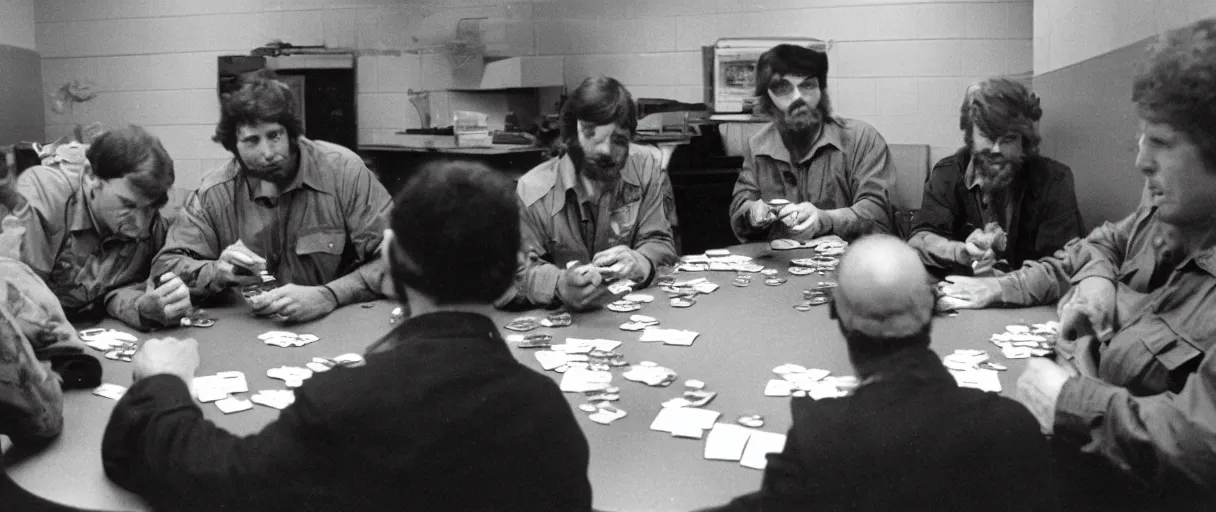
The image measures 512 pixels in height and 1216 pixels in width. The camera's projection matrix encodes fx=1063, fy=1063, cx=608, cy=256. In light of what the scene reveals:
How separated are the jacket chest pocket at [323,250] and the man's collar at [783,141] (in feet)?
4.58

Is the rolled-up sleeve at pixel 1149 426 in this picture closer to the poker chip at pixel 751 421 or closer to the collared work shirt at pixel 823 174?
the poker chip at pixel 751 421

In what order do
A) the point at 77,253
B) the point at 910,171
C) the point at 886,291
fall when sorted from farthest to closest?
the point at 910,171
the point at 77,253
the point at 886,291

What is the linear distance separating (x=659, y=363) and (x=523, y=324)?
458 millimetres

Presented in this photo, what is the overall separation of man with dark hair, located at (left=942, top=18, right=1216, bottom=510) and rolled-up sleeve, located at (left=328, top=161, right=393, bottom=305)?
1495 millimetres

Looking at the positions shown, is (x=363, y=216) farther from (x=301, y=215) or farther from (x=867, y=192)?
(x=867, y=192)

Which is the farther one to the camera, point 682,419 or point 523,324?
point 523,324

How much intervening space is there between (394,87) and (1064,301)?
1.97m

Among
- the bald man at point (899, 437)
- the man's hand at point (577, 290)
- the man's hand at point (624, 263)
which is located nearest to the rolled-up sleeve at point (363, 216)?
the man's hand at point (577, 290)

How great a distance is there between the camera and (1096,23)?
9.00ft

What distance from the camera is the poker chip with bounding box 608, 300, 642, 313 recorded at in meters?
2.38

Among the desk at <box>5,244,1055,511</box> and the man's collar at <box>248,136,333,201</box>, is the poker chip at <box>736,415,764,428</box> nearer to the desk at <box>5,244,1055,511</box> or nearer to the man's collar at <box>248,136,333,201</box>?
the desk at <box>5,244,1055,511</box>

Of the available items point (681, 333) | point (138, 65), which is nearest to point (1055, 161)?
point (681, 333)

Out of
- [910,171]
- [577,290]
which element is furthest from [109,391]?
[910,171]

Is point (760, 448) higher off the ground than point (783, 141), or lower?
lower
